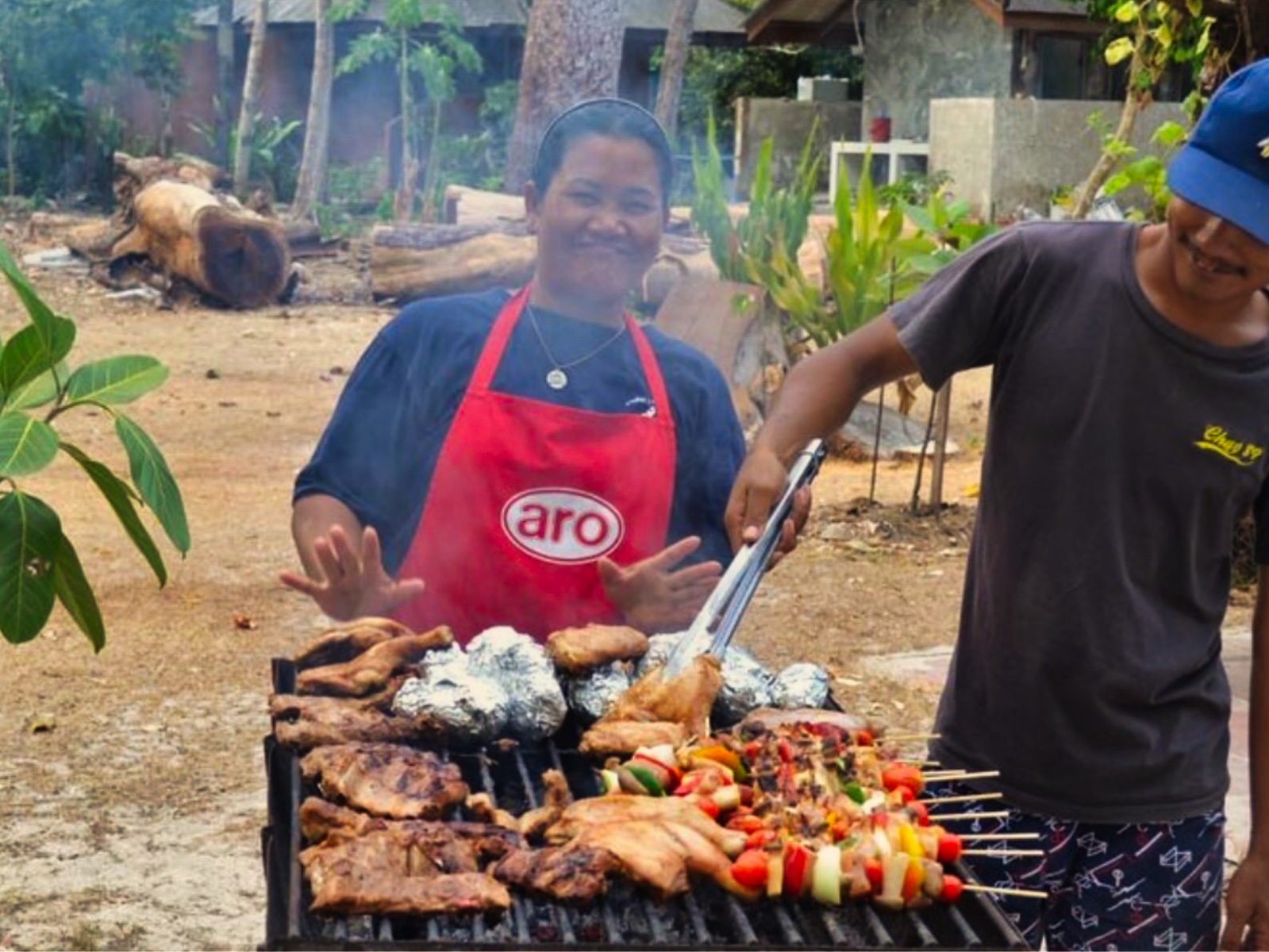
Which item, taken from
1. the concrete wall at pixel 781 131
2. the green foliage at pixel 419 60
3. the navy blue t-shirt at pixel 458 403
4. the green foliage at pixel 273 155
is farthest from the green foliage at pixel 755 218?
the green foliage at pixel 273 155

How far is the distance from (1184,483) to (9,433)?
196cm

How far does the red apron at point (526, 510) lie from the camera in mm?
3996

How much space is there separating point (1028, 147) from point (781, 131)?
295 inches

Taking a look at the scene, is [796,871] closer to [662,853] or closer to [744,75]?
[662,853]

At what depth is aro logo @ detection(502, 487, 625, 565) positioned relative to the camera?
3.99 meters

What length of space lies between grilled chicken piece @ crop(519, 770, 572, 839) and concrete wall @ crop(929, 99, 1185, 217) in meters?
17.1

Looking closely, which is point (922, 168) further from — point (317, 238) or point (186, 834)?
point (186, 834)

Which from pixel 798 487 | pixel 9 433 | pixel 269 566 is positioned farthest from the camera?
pixel 269 566

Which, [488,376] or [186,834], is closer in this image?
[488,376]

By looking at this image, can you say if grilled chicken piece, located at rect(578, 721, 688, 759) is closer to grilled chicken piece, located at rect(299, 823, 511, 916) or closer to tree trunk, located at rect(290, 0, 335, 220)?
grilled chicken piece, located at rect(299, 823, 511, 916)

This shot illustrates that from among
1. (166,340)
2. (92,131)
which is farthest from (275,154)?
(166,340)

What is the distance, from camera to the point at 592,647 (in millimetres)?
3562

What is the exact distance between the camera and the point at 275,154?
2786 cm

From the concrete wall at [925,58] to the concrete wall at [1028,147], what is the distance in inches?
136
